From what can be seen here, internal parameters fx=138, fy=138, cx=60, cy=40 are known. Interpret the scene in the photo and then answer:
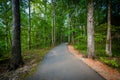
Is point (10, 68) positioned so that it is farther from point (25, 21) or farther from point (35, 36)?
point (35, 36)

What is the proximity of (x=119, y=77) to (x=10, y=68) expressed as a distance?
6238 mm

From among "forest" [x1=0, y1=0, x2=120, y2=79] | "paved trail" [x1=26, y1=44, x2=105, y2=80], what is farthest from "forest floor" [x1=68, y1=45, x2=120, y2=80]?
"forest" [x1=0, y1=0, x2=120, y2=79]

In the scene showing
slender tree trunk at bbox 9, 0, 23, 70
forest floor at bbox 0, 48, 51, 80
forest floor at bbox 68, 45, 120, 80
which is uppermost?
slender tree trunk at bbox 9, 0, 23, 70

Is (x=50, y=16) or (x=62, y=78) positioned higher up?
(x=50, y=16)

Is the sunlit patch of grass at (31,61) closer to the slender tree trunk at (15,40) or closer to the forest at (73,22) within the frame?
the forest at (73,22)

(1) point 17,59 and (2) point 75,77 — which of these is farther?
(1) point 17,59

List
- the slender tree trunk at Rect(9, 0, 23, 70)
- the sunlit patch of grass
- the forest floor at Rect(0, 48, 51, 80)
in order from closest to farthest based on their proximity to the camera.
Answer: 1. the forest floor at Rect(0, 48, 51, 80)
2. the sunlit patch of grass
3. the slender tree trunk at Rect(9, 0, 23, 70)

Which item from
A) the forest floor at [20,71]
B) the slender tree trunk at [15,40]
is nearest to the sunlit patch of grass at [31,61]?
the forest floor at [20,71]

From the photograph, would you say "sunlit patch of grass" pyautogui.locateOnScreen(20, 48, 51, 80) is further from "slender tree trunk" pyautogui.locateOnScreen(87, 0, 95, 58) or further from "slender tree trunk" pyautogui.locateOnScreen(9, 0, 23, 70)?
"slender tree trunk" pyautogui.locateOnScreen(87, 0, 95, 58)

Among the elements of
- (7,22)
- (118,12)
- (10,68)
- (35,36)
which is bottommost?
(10,68)

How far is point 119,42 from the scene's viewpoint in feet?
66.1

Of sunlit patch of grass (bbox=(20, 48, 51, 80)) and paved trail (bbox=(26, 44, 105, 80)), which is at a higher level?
paved trail (bbox=(26, 44, 105, 80))

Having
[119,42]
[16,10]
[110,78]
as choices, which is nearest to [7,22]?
[16,10]

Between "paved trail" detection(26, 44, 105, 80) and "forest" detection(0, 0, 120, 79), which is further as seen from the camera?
"forest" detection(0, 0, 120, 79)
